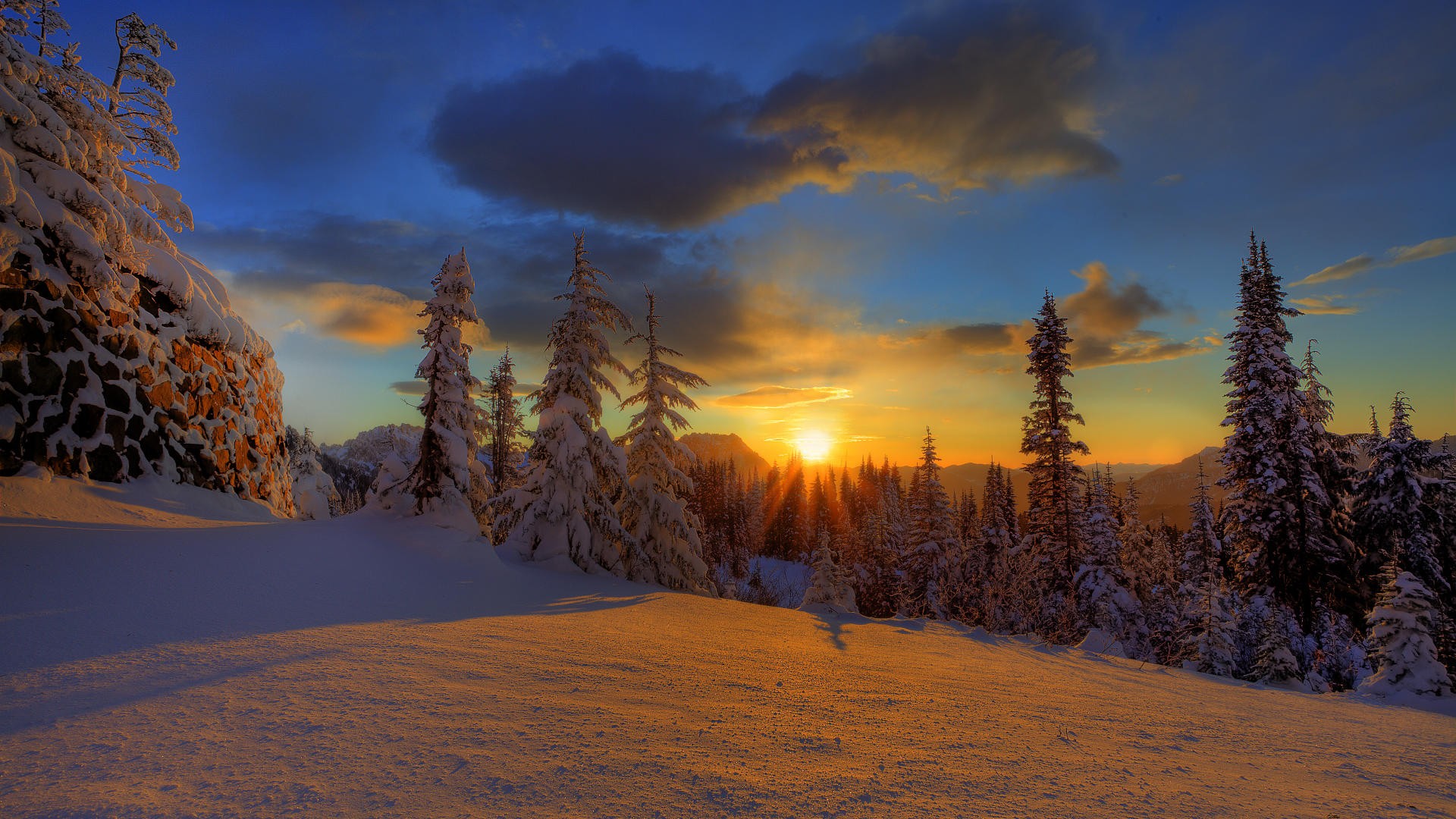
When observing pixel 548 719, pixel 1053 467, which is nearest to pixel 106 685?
pixel 548 719

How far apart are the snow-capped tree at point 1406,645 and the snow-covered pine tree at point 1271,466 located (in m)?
15.5

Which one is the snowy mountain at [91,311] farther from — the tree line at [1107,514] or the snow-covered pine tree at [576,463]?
the snow-covered pine tree at [576,463]

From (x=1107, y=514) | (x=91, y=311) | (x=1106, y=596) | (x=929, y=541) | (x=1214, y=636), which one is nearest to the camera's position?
(x=91, y=311)

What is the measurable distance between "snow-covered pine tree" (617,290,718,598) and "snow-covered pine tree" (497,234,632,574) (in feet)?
2.77

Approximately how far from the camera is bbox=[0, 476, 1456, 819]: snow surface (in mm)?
2430

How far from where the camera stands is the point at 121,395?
9.30 metres

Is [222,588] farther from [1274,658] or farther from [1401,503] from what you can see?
[1401,503]

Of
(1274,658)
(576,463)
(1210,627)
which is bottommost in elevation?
(1274,658)

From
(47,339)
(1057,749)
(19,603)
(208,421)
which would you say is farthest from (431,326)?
(1057,749)

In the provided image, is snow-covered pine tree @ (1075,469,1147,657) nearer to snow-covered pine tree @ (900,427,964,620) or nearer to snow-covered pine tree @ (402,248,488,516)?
snow-covered pine tree @ (900,427,964,620)

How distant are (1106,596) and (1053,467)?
5.38 m

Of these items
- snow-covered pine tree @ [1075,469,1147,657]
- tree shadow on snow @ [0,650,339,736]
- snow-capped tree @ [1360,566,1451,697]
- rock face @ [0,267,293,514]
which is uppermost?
rock face @ [0,267,293,514]

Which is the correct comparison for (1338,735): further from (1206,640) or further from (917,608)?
(917,608)

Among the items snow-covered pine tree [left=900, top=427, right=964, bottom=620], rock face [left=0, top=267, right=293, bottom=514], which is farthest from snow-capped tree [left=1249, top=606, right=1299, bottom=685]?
rock face [left=0, top=267, right=293, bottom=514]
